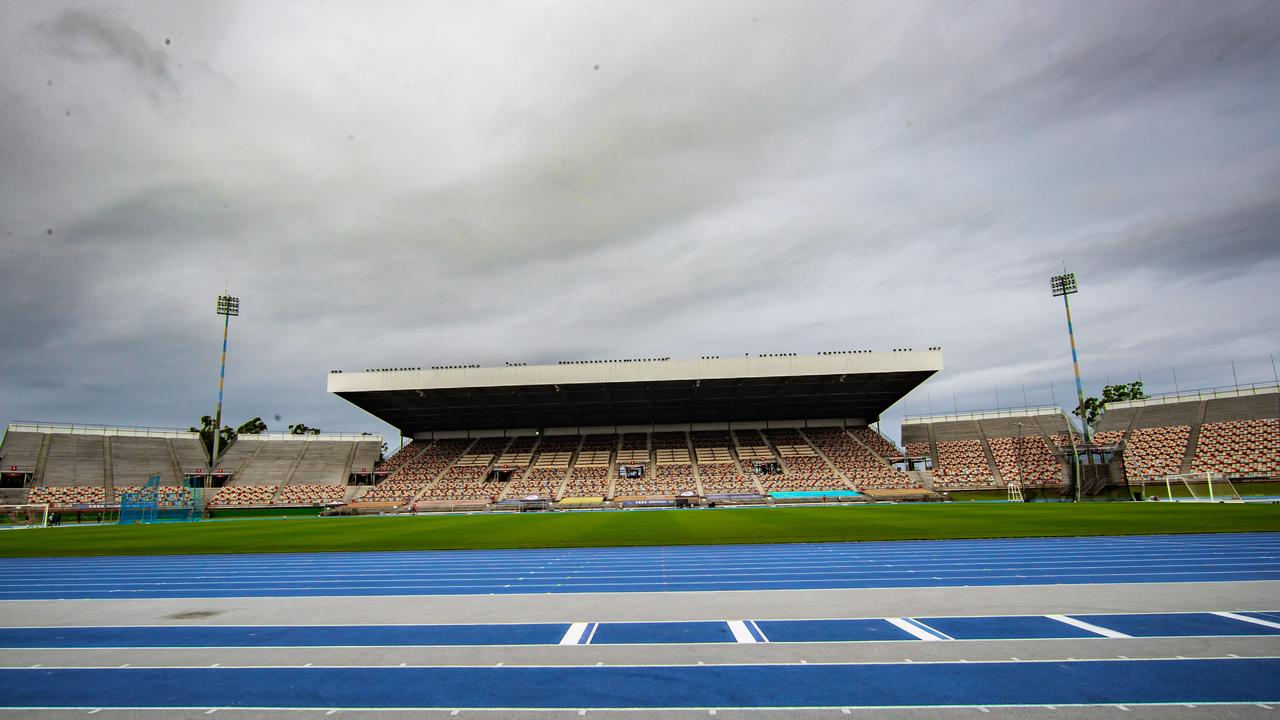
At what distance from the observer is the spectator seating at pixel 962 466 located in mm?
48791

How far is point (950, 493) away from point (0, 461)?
68.2 meters

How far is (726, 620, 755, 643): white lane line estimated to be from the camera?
683cm

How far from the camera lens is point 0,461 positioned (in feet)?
155

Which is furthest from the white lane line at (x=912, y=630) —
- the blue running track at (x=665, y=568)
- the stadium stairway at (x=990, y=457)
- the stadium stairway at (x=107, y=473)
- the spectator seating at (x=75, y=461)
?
the spectator seating at (x=75, y=461)

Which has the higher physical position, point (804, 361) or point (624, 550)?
point (804, 361)

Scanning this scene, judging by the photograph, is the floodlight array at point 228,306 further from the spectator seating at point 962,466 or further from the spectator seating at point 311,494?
the spectator seating at point 962,466

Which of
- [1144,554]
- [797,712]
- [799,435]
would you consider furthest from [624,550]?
[799,435]

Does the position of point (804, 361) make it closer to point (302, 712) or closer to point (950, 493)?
point (950, 493)

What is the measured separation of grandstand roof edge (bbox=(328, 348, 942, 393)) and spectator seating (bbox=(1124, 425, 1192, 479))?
13956 mm

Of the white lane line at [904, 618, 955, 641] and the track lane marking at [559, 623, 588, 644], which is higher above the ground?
the track lane marking at [559, 623, 588, 644]

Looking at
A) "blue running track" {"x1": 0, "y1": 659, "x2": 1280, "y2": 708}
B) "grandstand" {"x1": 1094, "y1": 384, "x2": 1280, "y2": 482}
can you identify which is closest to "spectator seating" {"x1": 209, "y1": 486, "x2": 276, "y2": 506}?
"blue running track" {"x1": 0, "y1": 659, "x2": 1280, "y2": 708}

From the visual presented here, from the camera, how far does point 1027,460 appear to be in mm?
49750

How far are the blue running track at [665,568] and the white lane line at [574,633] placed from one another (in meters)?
2.72

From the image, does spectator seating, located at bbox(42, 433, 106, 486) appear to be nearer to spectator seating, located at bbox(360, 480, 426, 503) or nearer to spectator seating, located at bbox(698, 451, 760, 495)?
spectator seating, located at bbox(360, 480, 426, 503)
